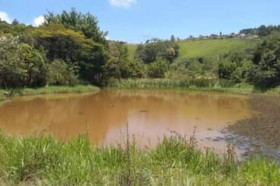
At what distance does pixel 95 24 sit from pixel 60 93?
1398 centimetres

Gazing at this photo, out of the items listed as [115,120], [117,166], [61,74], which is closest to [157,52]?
[61,74]

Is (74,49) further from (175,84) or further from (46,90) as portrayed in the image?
(175,84)

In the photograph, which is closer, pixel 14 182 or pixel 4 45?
pixel 14 182

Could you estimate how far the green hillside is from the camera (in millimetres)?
66188

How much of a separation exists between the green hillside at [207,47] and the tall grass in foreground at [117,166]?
5849 cm

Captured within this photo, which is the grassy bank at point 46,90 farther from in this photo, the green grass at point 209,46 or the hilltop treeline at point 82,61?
the green grass at point 209,46

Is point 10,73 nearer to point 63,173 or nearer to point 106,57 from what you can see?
point 106,57

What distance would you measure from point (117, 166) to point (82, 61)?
3492cm

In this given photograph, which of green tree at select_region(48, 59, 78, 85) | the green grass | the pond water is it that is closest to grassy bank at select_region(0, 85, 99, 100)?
green tree at select_region(48, 59, 78, 85)

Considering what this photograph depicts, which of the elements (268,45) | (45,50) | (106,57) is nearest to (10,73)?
(45,50)

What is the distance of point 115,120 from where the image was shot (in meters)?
19.5

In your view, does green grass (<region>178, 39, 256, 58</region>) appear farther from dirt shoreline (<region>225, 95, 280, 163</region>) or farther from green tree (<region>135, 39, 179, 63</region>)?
dirt shoreline (<region>225, 95, 280, 163</region>)

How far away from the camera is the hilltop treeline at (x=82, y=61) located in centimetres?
3078

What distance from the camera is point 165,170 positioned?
5402 mm
